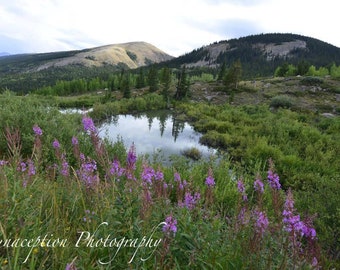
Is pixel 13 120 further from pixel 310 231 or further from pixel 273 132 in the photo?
pixel 273 132

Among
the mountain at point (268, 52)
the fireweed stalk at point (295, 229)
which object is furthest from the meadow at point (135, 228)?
the mountain at point (268, 52)

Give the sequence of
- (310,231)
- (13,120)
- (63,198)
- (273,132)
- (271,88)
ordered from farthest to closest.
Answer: (271,88) → (273,132) → (13,120) → (63,198) → (310,231)

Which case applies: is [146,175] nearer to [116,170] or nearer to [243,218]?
[116,170]

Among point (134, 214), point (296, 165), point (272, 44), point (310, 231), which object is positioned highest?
point (272, 44)

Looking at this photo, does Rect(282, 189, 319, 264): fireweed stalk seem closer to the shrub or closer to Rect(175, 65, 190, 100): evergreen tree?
the shrub

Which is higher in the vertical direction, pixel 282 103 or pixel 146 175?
pixel 146 175

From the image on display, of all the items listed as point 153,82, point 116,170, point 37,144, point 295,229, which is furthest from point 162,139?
point 153,82

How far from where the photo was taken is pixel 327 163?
13219 mm

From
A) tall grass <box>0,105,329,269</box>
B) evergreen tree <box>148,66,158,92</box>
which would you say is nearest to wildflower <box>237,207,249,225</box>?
tall grass <box>0,105,329,269</box>

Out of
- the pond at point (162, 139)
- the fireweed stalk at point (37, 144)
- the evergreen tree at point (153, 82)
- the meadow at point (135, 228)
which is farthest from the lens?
the evergreen tree at point (153, 82)

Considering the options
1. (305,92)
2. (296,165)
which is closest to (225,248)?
(296,165)

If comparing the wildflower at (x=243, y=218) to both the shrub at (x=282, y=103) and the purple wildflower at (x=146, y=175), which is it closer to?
the purple wildflower at (x=146, y=175)

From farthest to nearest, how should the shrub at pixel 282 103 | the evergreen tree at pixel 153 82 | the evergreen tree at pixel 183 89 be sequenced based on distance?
the evergreen tree at pixel 153 82 < the evergreen tree at pixel 183 89 < the shrub at pixel 282 103

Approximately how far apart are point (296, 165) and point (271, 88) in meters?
40.5
